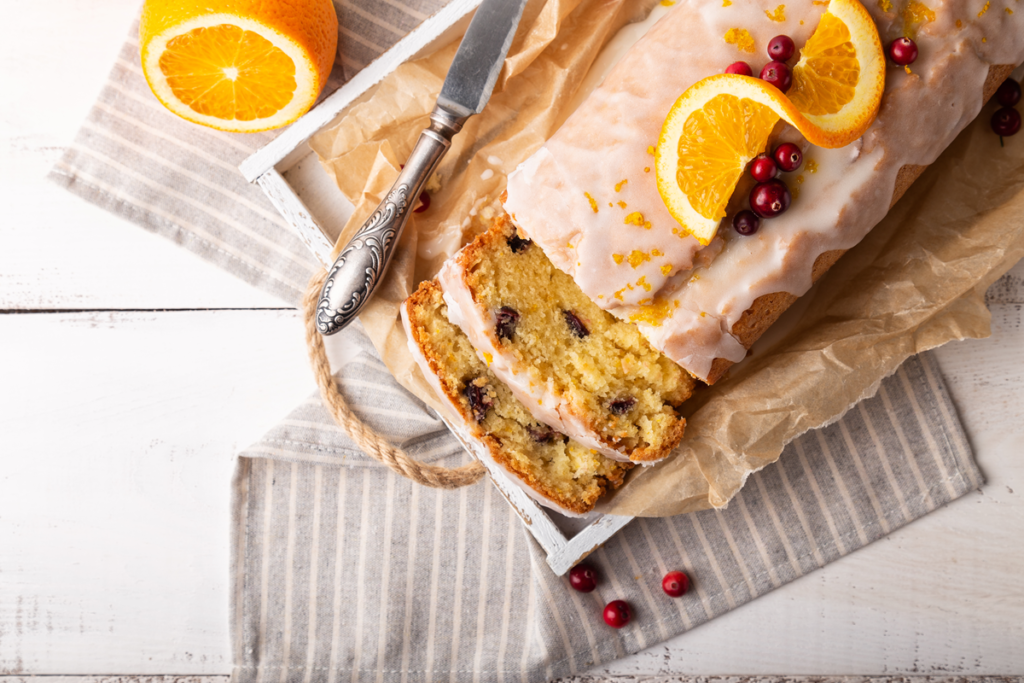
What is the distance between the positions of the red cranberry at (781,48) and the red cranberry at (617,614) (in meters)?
2.13

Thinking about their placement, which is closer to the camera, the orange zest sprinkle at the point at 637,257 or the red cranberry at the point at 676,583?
the orange zest sprinkle at the point at 637,257

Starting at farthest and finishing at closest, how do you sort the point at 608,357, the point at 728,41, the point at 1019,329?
1. the point at 1019,329
2. the point at 608,357
3. the point at 728,41

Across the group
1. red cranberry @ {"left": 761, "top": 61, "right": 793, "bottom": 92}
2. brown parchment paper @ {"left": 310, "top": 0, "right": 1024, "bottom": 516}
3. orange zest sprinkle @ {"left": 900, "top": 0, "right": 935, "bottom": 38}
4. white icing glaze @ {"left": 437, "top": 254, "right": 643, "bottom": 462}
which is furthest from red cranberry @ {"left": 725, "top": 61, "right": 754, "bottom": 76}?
white icing glaze @ {"left": 437, "top": 254, "right": 643, "bottom": 462}

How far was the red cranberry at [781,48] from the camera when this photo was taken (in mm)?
2027

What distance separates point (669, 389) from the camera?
2.35 metres

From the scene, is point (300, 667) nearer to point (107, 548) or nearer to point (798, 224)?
point (107, 548)

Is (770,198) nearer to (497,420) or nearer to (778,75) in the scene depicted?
(778,75)

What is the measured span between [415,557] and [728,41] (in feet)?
7.56

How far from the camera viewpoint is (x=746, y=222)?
6.95 feet

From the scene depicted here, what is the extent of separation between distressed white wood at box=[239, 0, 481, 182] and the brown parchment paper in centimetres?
5

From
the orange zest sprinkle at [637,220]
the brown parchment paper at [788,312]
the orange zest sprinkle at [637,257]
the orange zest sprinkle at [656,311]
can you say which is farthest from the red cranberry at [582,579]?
the orange zest sprinkle at [637,220]

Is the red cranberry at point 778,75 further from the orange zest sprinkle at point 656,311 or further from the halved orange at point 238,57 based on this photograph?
the halved orange at point 238,57

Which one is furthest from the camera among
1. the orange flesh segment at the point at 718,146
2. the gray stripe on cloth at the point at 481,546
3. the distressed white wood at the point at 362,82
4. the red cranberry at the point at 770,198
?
the gray stripe on cloth at the point at 481,546

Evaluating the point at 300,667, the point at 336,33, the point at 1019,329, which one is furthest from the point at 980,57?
the point at 300,667
